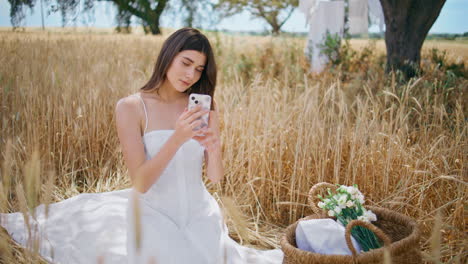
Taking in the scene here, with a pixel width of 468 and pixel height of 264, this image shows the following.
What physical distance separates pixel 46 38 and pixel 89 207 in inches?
142

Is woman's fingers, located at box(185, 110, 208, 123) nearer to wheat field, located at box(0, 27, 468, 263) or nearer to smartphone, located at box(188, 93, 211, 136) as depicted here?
smartphone, located at box(188, 93, 211, 136)

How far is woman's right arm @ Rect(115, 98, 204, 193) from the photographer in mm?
1600

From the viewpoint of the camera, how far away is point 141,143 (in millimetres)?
1823

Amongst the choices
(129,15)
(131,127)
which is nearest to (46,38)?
(129,15)

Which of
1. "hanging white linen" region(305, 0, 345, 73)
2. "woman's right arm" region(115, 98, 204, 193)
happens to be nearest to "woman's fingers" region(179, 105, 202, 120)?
"woman's right arm" region(115, 98, 204, 193)

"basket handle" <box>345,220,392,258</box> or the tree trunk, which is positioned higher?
the tree trunk

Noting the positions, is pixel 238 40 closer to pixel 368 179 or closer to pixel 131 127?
pixel 368 179

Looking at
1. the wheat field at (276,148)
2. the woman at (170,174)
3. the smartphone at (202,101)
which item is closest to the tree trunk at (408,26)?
the wheat field at (276,148)

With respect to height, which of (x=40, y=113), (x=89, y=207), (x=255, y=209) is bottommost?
(x=255, y=209)

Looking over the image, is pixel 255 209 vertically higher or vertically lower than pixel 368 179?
lower

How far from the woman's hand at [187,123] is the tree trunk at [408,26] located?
315 cm

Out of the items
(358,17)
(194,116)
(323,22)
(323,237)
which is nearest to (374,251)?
(323,237)

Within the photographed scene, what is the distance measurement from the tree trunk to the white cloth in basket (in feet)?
9.66

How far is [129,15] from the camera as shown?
4.90 m
